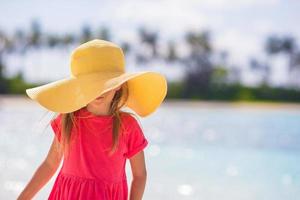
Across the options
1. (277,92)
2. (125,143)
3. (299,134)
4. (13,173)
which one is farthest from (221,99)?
(125,143)

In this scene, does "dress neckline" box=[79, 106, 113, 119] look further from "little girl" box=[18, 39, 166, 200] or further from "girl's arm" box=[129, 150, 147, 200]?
"girl's arm" box=[129, 150, 147, 200]

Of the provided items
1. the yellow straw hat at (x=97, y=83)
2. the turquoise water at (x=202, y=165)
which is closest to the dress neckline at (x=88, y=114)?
the yellow straw hat at (x=97, y=83)

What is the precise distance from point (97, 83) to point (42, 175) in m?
0.41

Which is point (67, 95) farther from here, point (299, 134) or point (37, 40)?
point (37, 40)

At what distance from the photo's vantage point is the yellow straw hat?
6.17ft

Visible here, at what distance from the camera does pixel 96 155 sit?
2.00m

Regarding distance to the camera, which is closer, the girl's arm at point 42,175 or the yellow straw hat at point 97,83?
the yellow straw hat at point 97,83

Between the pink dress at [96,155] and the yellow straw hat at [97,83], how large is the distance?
13cm

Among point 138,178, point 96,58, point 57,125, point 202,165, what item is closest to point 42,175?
point 57,125

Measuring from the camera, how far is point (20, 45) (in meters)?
41.5

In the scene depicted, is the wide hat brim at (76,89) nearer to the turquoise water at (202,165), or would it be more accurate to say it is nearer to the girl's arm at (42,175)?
the girl's arm at (42,175)

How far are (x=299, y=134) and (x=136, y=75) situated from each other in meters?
11.8

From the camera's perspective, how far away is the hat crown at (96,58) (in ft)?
6.51

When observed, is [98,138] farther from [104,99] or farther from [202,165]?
[202,165]
